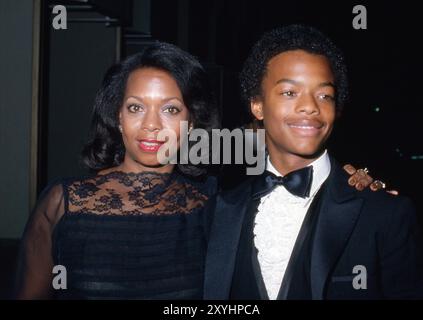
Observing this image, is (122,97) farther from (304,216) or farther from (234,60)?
(234,60)

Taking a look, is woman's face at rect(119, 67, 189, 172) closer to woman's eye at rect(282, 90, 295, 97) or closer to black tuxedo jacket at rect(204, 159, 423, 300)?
woman's eye at rect(282, 90, 295, 97)

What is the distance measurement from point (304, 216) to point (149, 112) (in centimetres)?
78

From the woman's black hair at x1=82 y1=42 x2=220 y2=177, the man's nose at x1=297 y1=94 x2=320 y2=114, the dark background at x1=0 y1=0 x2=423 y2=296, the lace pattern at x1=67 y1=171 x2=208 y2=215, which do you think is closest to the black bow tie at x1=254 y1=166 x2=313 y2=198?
the man's nose at x1=297 y1=94 x2=320 y2=114

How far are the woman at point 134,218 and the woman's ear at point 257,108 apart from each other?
33 centimetres

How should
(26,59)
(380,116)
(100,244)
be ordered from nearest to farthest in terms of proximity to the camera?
(100,244)
(26,59)
(380,116)

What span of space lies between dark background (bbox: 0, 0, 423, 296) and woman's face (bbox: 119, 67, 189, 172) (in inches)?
71.2

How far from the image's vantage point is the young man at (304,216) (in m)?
1.76

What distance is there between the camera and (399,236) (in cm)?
174

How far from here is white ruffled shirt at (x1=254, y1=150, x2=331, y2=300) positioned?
1945mm

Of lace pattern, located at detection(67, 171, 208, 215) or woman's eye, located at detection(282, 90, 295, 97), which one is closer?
woman's eye, located at detection(282, 90, 295, 97)
